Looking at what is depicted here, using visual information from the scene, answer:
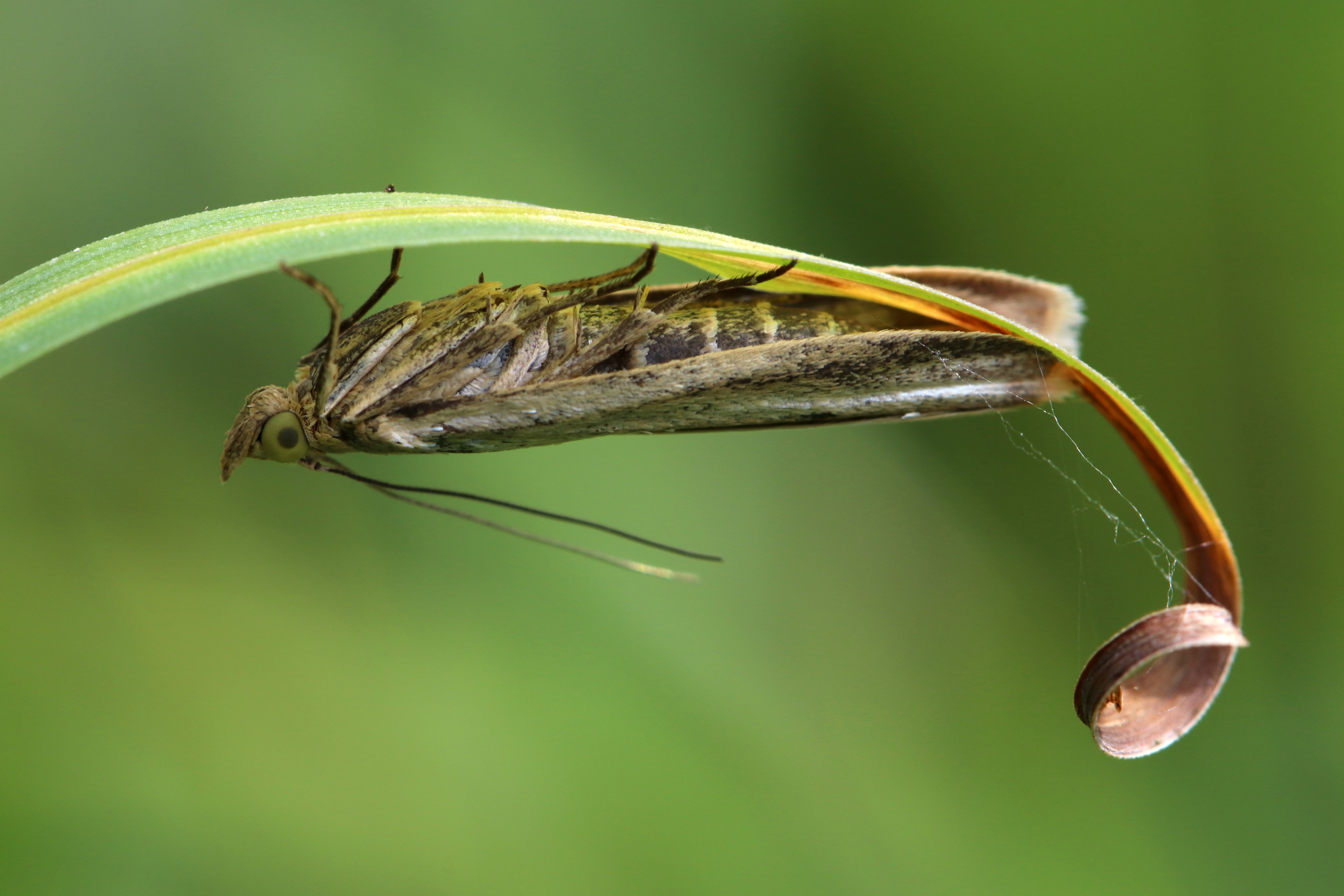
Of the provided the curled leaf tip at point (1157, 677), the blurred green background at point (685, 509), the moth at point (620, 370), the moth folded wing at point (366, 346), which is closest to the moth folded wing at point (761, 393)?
the moth at point (620, 370)

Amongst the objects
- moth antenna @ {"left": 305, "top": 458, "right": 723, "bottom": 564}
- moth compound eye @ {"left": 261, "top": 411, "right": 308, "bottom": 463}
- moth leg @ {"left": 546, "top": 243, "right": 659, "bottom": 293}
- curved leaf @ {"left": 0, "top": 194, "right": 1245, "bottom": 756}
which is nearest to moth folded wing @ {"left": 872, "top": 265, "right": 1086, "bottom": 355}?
curved leaf @ {"left": 0, "top": 194, "right": 1245, "bottom": 756}

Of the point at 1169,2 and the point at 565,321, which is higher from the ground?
the point at 1169,2

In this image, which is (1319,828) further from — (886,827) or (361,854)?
(361,854)

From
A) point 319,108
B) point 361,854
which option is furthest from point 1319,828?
point 319,108

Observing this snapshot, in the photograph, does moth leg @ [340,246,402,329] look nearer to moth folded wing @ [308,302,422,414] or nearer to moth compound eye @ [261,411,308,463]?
moth folded wing @ [308,302,422,414]

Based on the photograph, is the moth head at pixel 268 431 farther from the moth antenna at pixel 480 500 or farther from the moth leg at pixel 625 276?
the moth leg at pixel 625 276

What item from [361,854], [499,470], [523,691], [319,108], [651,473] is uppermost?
[319,108]

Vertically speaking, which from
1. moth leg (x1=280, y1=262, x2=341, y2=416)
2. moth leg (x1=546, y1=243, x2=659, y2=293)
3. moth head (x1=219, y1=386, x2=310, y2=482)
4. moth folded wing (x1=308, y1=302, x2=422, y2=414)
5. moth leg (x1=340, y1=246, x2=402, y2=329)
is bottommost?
moth head (x1=219, y1=386, x2=310, y2=482)
